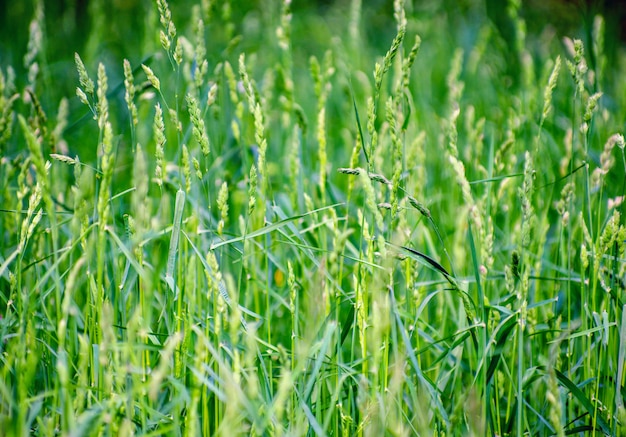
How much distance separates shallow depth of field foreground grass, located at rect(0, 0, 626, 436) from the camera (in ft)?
3.51

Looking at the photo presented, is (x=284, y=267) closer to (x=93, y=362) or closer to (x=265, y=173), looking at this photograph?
(x=265, y=173)

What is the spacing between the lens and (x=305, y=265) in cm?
178

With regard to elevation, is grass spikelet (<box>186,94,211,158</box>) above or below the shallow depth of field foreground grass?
above

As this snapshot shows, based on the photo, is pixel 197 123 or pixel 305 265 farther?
pixel 305 265

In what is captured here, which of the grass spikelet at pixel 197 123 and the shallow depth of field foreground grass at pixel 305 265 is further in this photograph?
the grass spikelet at pixel 197 123

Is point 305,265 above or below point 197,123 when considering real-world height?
below

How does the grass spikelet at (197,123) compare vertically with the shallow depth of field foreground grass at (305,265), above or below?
above

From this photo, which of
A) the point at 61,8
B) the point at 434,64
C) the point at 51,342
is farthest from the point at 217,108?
the point at 61,8

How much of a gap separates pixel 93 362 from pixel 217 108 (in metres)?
0.94

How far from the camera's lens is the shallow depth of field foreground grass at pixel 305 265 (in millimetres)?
1071

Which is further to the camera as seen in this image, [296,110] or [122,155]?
[122,155]

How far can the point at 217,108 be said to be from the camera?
190cm

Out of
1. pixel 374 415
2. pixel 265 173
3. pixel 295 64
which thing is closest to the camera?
Result: pixel 374 415

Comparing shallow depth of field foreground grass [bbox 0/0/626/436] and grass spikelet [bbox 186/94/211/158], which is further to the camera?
grass spikelet [bbox 186/94/211/158]
